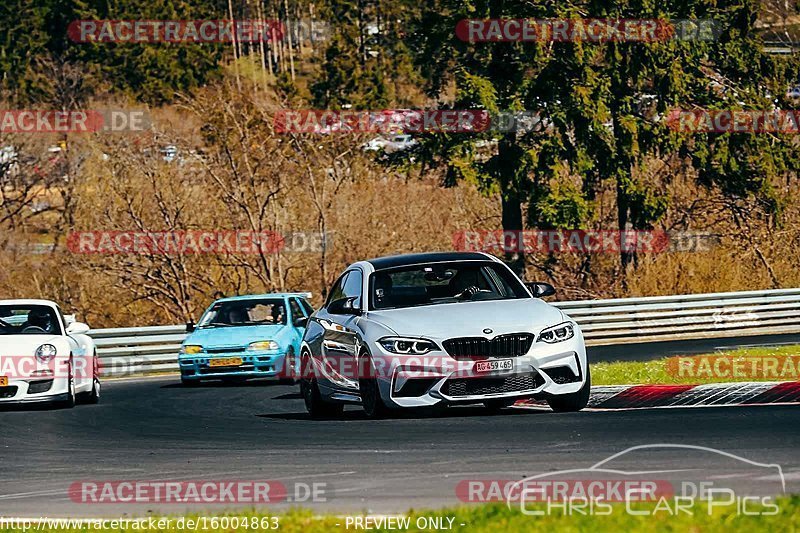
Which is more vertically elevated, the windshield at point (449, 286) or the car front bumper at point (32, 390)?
the windshield at point (449, 286)

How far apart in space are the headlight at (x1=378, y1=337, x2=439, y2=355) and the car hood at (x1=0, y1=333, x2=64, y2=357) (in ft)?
20.8

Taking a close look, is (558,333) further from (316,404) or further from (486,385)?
(316,404)

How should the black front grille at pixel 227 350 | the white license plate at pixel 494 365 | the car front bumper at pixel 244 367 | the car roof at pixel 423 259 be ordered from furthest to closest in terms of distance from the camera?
the black front grille at pixel 227 350 → the car front bumper at pixel 244 367 → the car roof at pixel 423 259 → the white license plate at pixel 494 365

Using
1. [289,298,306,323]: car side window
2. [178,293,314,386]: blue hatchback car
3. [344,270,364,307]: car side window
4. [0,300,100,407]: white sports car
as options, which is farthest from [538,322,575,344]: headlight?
[289,298,306,323]: car side window

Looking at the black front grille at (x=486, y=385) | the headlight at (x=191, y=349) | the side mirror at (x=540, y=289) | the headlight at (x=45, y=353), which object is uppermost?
the side mirror at (x=540, y=289)

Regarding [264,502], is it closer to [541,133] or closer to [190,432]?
[190,432]

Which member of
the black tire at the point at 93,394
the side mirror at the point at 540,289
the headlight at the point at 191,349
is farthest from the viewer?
the headlight at the point at 191,349

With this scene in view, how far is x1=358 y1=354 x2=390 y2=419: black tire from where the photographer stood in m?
13.7

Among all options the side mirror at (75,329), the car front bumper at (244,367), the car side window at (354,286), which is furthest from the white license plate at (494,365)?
the car front bumper at (244,367)

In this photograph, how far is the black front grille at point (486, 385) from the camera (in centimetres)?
1338

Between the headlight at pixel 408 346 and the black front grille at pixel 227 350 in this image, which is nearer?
the headlight at pixel 408 346

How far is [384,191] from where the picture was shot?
47.8 meters

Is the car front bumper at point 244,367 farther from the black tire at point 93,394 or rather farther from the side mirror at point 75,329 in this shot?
the side mirror at point 75,329

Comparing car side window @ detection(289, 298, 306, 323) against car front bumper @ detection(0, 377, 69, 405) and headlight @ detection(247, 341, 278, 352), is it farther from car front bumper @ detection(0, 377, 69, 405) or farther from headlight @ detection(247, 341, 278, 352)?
car front bumper @ detection(0, 377, 69, 405)
